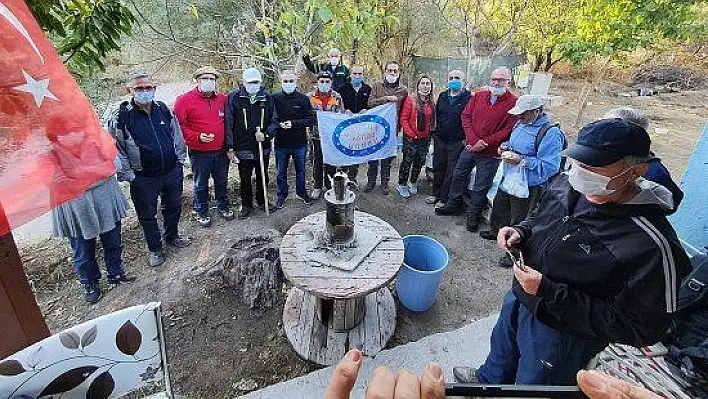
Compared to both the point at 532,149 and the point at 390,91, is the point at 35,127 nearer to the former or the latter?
the point at 532,149

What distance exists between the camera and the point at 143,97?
14.1 ft

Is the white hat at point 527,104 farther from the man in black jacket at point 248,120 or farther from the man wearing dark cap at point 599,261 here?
the man in black jacket at point 248,120

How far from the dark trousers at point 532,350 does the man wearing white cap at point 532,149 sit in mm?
2411

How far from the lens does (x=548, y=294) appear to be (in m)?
2.18

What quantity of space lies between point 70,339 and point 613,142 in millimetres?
3066

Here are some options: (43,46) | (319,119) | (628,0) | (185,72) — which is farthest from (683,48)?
(43,46)

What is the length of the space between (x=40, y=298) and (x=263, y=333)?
2.67m

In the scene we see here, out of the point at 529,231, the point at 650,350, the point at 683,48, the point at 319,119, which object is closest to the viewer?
the point at 529,231

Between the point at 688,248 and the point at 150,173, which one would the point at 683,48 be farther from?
the point at 150,173

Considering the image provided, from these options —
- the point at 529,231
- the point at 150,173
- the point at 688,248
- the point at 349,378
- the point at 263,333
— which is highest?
the point at 349,378

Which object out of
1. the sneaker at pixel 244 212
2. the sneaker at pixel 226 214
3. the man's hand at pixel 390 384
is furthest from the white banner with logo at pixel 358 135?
the man's hand at pixel 390 384

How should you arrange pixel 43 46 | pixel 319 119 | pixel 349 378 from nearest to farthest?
1. pixel 349 378
2. pixel 43 46
3. pixel 319 119

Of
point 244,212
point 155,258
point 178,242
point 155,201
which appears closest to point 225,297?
point 155,258

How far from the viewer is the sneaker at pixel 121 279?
4.50 meters
